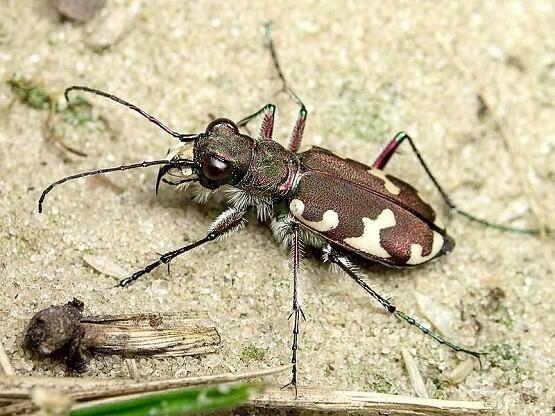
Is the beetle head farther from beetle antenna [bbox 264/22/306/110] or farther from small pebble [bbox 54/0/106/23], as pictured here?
small pebble [bbox 54/0/106/23]

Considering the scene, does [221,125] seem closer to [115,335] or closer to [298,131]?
[298,131]

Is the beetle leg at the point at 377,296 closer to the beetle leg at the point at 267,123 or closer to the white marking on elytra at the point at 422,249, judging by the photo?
the white marking on elytra at the point at 422,249

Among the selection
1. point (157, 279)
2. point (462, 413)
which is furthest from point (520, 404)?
point (157, 279)

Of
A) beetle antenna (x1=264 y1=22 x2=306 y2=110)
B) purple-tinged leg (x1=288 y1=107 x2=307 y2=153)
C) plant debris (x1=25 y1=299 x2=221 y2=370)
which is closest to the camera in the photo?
plant debris (x1=25 y1=299 x2=221 y2=370)

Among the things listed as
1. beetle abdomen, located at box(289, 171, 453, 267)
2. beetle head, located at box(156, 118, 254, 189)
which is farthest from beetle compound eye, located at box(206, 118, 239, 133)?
beetle abdomen, located at box(289, 171, 453, 267)

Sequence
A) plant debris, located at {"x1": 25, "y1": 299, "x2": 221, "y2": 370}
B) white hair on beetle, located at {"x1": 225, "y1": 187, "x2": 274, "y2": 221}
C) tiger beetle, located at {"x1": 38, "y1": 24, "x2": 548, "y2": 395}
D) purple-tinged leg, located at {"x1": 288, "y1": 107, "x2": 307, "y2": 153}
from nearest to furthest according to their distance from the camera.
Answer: plant debris, located at {"x1": 25, "y1": 299, "x2": 221, "y2": 370} → tiger beetle, located at {"x1": 38, "y1": 24, "x2": 548, "y2": 395} → white hair on beetle, located at {"x1": 225, "y1": 187, "x2": 274, "y2": 221} → purple-tinged leg, located at {"x1": 288, "y1": 107, "x2": 307, "y2": 153}

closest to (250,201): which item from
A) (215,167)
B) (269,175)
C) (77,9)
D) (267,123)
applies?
(269,175)

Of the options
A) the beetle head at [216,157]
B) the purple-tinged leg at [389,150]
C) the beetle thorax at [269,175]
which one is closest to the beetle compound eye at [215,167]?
the beetle head at [216,157]
